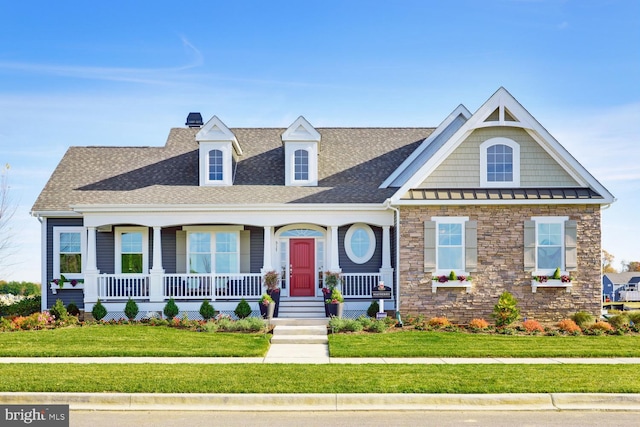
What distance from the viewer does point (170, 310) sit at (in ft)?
66.8

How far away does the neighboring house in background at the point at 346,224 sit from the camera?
19891mm

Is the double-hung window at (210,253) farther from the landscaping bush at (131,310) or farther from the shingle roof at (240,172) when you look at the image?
the landscaping bush at (131,310)

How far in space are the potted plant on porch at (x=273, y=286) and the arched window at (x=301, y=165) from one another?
413 centimetres

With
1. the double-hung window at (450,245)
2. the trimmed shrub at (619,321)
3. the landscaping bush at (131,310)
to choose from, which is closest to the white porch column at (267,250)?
the landscaping bush at (131,310)

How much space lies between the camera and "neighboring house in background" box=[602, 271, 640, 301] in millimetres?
77688

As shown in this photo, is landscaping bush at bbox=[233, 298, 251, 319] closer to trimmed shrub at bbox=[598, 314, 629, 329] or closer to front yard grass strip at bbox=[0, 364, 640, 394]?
front yard grass strip at bbox=[0, 364, 640, 394]

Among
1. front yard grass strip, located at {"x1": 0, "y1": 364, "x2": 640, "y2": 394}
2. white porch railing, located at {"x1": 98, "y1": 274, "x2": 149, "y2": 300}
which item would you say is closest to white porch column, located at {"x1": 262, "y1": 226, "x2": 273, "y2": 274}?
white porch railing, located at {"x1": 98, "y1": 274, "x2": 149, "y2": 300}

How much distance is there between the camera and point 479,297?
19.9 meters

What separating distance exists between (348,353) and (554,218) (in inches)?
354

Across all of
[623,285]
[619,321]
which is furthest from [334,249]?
[623,285]

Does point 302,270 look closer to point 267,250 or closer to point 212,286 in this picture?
point 267,250

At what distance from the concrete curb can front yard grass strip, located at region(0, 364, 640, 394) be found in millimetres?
214

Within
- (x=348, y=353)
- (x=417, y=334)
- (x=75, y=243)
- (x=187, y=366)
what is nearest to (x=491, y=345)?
(x=417, y=334)

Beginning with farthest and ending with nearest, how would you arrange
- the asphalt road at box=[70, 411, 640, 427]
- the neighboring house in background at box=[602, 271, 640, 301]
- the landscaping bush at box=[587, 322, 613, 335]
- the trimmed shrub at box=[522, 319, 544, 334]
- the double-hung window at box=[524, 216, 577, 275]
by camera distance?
the neighboring house in background at box=[602, 271, 640, 301]
the double-hung window at box=[524, 216, 577, 275]
the trimmed shrub at box=[522, 319, 544, 334]
the landscaping bush at box=[587, 322, 613, 335]
the asphalt road at box=[70, 411, 640, 427]
